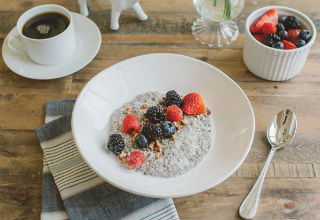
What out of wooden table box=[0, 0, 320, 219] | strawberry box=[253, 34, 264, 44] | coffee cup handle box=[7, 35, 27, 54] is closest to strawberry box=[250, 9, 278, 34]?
strawberry box=[253, 34, 264, 44]

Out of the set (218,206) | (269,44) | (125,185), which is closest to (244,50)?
(269,44)

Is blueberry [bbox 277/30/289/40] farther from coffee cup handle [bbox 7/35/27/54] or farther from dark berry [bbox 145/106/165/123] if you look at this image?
coffee cup handle [bbox 7/35/27/54]

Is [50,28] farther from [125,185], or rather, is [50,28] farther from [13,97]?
[125,185]

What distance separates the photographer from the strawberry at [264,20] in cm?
117

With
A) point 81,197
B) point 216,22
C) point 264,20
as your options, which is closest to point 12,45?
point 81,197

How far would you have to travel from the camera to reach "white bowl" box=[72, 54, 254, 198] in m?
0.84

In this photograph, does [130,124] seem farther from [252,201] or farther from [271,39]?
[271,39]

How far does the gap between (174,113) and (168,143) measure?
0.28ft

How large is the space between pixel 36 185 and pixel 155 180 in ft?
1.06

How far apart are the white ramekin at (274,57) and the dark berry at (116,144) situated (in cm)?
54

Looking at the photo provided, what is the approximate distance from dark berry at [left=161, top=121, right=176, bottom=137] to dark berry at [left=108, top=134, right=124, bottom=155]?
0.11 m

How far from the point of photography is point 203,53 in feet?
4.19

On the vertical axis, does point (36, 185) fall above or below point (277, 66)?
below

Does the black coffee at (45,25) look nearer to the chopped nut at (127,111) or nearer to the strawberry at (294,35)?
the chopped nut at (127,111)
